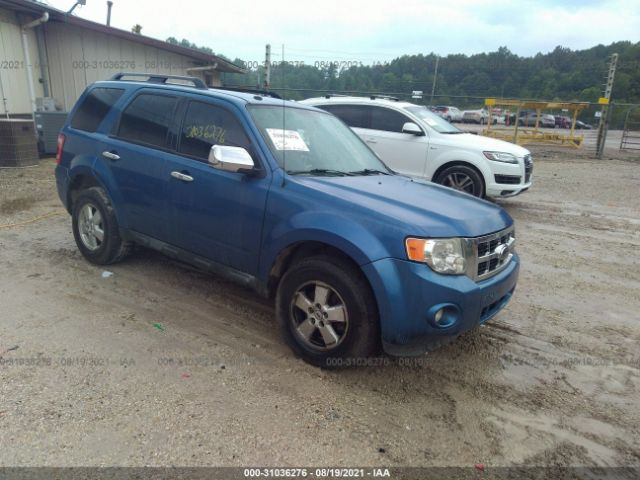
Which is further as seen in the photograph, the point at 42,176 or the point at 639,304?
the point at 42,176

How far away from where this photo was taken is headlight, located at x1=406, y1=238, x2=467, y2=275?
2.82 meters

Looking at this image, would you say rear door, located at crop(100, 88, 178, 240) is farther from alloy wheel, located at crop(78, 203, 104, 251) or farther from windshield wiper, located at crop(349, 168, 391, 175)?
windshield wiper, located at crop(349, 168, 391, 175)

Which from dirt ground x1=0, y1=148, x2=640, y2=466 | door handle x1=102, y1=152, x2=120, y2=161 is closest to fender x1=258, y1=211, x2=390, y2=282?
dirt ground x1=0, y1=148, x2=640, y2=466

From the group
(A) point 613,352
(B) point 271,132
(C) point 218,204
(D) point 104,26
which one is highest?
(D) point 104,26

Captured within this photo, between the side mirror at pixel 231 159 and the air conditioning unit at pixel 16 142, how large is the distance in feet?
29.1

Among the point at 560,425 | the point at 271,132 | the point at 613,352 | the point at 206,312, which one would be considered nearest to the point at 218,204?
the point at 271,132

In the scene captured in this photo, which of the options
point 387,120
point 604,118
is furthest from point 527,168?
point 604,118

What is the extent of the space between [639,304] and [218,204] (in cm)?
422

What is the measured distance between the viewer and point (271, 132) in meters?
3.65

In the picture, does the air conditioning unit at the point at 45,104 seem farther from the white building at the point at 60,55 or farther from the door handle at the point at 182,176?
the door handle at the point at 182,176

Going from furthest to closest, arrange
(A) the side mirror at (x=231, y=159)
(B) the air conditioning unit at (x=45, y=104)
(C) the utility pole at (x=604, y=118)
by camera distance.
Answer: (C) the utility pole at (x=604, y=118) → (B) the air conditioning unit at (x=45, y=104) → (A) the side mirror at (x=231, y=159)

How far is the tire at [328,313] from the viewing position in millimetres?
2953

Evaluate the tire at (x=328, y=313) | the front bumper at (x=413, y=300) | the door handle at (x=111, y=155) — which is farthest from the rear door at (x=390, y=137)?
the front bumper at (x=413, y=300)

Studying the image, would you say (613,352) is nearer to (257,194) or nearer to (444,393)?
(444,393)
